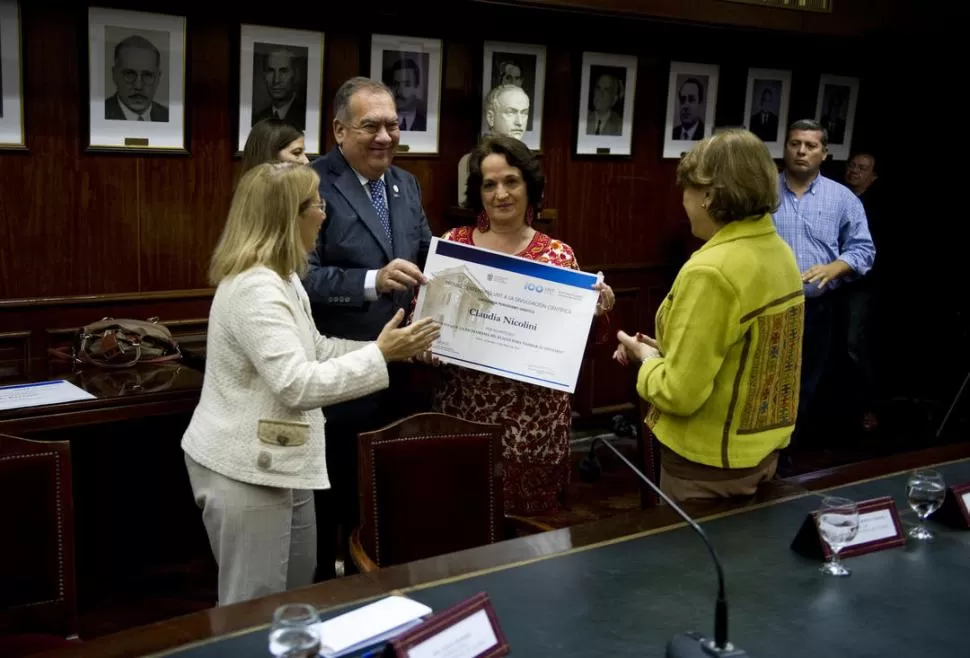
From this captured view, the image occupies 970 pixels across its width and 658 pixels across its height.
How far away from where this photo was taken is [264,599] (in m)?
1.98

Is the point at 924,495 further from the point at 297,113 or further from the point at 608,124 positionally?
the point at 608,124

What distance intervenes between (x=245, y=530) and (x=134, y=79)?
2.57 meters

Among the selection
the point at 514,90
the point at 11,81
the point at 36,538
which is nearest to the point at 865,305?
the point at 514,90

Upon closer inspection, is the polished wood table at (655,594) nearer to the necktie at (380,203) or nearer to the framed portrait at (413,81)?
the necktie at (380,203)

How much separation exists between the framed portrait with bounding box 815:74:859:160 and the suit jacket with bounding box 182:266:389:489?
17.5ft

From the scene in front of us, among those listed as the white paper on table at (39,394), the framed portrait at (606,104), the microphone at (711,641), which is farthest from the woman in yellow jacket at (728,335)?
the framed portrait at (606,104)

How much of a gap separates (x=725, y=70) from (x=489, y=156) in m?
3.70

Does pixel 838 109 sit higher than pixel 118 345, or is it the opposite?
pixel 838 109

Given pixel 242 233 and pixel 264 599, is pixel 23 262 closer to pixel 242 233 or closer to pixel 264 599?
pixel 242 233

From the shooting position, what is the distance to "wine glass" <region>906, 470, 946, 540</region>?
2.38 metres

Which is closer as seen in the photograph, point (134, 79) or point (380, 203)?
point (380, 203)

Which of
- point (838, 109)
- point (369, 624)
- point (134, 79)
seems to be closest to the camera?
point (369, 624)

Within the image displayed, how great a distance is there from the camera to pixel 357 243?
10.8 ft

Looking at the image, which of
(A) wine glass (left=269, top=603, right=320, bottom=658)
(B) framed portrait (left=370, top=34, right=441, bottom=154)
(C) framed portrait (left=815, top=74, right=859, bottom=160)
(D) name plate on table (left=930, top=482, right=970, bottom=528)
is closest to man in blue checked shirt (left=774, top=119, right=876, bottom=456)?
(C) framed portrait (left=815, top=74, right=859, bottom=160)
